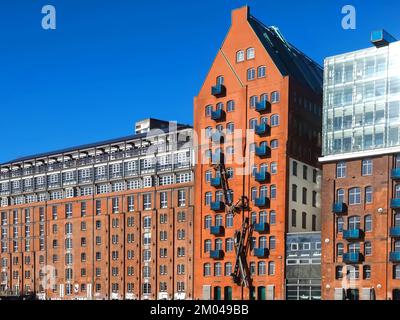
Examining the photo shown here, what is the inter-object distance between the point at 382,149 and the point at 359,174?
14.4 ft

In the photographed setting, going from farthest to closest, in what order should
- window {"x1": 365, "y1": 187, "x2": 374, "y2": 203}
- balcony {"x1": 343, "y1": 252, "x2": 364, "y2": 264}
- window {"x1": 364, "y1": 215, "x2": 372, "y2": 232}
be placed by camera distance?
window {"x1": 365, "y1": 187, "x2": 374, "y2": 203}, window {"x1": 364, "y1": 215, "x2": 372, "y2": 232}, balcony {"x1": 343, "y1": 252, "x2": 364, "y2": 264}

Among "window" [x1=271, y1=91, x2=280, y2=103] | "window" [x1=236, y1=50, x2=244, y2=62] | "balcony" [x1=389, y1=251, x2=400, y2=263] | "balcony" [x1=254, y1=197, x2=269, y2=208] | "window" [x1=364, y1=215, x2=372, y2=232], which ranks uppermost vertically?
"window" [x1=236, y1=50, x2=244, y2=62]

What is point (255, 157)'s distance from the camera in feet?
307

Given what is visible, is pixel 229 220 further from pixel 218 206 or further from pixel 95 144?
pixel 95 144

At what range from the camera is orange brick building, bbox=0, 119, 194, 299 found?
10800 centimetres

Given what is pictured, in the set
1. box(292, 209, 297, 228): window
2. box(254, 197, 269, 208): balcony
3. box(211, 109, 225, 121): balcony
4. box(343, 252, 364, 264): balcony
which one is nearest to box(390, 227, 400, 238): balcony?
box(343, 252, 364, 264): balcony

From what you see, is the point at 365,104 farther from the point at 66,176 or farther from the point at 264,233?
the point at 66,176

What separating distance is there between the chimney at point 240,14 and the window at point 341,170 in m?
27.0

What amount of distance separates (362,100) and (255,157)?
17833mm

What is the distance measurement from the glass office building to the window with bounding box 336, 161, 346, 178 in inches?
58.7

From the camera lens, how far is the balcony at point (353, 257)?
8069 centimetres

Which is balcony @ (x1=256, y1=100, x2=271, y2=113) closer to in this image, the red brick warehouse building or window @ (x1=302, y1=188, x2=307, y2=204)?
the red brick warehouse building

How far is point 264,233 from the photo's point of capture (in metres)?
91.2
